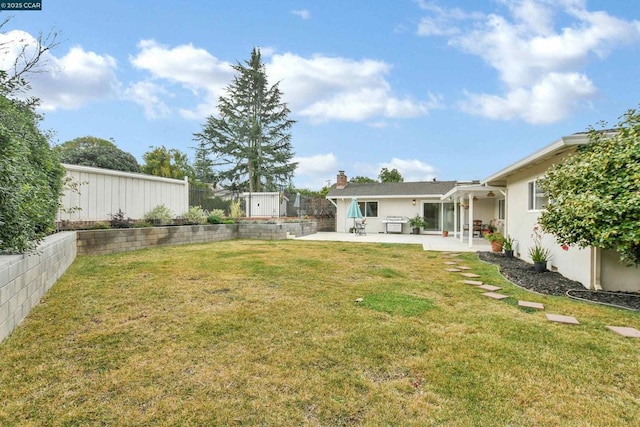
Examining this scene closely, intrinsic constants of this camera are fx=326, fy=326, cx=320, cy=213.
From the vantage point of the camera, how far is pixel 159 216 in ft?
34.7

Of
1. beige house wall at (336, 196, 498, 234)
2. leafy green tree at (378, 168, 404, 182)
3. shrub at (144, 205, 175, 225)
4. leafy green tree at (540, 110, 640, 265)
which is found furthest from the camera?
leafy green tree at (378, 168, 404, 182)

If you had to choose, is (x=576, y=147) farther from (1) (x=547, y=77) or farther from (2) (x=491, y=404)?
(1) (x=547, y=77)

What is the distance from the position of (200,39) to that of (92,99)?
5434mm

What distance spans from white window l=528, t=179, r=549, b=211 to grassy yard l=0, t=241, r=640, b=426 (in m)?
3.75

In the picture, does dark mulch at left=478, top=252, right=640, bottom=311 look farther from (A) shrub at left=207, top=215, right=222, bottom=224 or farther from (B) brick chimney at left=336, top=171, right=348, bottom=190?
(B) brick chimney at left=336, top=171, right=348, bottom=190

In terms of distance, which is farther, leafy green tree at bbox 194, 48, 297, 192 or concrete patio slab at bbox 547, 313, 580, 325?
leafy green tree at bbox 194, 48, 297, 192

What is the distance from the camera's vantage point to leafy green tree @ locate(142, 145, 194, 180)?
107 ft

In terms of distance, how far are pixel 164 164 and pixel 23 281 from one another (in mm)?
33165

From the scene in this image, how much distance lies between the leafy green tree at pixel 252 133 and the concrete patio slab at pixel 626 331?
2456 centimetres

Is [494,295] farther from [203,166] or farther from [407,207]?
[203,166]

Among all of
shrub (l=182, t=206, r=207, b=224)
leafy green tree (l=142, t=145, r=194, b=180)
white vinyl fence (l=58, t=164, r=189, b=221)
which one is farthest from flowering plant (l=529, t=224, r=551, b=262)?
leafy green tree (l=142, t=145, r=194, b=180)

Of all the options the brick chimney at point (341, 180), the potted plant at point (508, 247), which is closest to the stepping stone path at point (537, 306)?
the potted plant at point (508, 247)

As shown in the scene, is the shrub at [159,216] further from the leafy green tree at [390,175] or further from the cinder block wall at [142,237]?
the leafy green tree at [390,175]

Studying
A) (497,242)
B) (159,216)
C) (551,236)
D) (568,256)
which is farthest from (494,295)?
(159,216)
